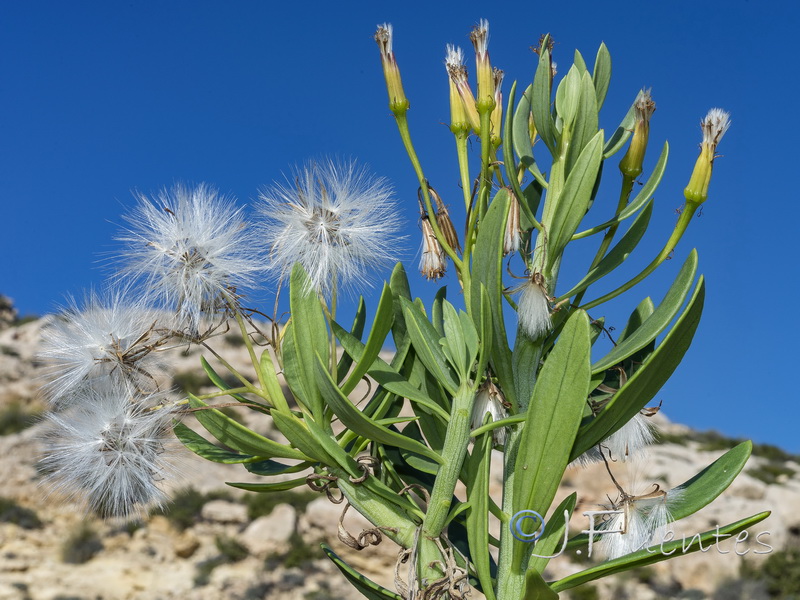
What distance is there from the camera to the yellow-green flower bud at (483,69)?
1.50 metres

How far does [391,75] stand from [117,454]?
1125 mm

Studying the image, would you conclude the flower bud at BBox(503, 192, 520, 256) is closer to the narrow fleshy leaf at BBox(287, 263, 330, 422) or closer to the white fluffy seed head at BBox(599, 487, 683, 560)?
the narrow fleshy leaf at BBox(287, 263, 330, 422)

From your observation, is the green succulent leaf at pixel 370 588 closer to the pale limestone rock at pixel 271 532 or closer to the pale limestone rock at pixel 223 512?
the pale limestone rock at pixel 271 532

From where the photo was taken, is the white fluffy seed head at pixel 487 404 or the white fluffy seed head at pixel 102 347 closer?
the white fluffy seed head at pixel 487 404

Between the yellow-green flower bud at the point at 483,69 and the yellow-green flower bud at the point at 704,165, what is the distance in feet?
1.57

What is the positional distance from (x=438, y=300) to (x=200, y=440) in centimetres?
69

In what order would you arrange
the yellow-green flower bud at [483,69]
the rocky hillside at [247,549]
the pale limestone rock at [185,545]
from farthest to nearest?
the pale limestone rock at [185,545] → the rocky hillside at [247,549] → the yellow-green flower bud at [483,69]

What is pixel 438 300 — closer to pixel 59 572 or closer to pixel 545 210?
pixel 545 210

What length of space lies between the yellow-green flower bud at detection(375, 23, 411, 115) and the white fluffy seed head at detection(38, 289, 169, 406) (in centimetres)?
75

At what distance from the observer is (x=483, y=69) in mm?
1530

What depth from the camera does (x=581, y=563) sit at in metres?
10.7

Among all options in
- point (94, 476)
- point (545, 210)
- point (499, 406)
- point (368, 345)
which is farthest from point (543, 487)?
point (94, 476)

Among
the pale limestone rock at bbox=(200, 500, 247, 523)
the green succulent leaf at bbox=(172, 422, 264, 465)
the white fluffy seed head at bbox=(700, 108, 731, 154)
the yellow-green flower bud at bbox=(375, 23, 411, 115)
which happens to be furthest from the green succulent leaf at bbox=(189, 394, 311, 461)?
the pale limestone rock at bbox=(200, 500, 247, 523)

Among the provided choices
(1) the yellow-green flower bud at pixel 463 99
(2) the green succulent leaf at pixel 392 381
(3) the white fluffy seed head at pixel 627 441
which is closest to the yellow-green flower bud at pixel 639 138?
(1) the yellow-green flower bud at pixel 463 99
